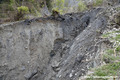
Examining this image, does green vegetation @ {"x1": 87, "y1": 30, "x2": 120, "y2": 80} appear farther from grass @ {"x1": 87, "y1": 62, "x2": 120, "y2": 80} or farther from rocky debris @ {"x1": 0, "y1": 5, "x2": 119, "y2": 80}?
rocky debris @ {"x1": 0, "y1": 5, "x2": 119, "y2": 80}

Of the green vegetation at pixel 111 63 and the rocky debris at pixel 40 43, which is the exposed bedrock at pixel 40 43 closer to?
the rocky debris at pixel 40 43

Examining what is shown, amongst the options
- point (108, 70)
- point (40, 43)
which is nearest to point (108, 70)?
point (108, 70)

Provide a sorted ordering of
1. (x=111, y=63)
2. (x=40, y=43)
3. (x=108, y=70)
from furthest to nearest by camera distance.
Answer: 1. (x=40, y=43)
2. (x=111, y=63)
3. (x=108, y=70)

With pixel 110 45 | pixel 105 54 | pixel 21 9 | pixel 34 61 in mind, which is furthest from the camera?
pixel 21 9

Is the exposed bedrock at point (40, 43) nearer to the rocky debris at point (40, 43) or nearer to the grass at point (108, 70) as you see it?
the rocky debris at point (40, 43)

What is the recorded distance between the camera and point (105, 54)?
357 cm

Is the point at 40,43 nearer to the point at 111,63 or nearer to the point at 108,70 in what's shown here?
the point at 111,63

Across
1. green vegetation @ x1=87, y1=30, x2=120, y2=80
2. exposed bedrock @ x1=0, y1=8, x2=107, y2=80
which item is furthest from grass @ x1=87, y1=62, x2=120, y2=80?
exposed bedrock @ x1=0, y1=8, x2=107, y2=80

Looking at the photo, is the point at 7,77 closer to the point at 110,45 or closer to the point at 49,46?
the point at 49,46

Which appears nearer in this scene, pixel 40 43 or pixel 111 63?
pixel 111 63

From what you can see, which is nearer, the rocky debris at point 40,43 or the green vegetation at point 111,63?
the green vegetation at point 111,63

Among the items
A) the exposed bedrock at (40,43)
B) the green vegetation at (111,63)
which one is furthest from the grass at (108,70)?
the exposed bedrock at (40,43)

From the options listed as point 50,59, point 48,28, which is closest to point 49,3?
point 48,28

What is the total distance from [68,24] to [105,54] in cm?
700
